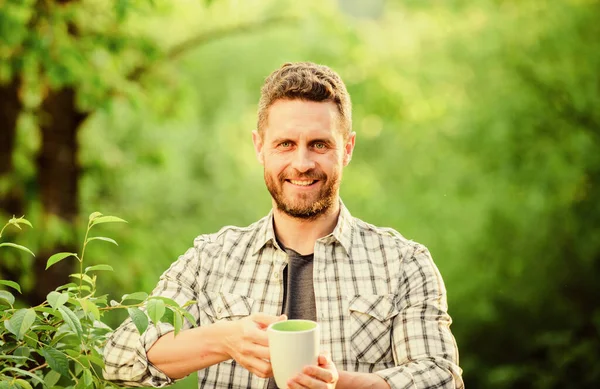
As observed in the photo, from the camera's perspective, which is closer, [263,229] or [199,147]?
[263,229]

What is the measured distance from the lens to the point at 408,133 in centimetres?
1223

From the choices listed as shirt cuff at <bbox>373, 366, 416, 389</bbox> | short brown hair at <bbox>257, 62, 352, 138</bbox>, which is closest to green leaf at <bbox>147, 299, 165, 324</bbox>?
shirt cuff at <bbox>373, 366, 416, 389</bbox>

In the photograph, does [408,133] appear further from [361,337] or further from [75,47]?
[361,337]

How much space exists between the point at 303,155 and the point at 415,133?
9.39m

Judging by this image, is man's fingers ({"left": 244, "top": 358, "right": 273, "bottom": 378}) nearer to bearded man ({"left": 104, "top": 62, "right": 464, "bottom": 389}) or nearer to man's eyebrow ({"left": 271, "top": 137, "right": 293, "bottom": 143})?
bearded man ({"left": 104, "top": 62, "right": 464, "bottom": 389})

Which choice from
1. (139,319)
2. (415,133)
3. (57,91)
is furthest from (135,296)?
(415,133)

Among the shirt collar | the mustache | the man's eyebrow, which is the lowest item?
the shirt collar

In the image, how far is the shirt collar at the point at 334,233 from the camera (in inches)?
96.7

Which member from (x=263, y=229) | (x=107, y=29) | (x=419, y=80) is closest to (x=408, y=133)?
(x=419, y=80)

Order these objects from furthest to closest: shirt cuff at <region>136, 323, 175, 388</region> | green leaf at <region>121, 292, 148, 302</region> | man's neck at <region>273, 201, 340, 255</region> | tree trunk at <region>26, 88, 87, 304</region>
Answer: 1. tree trunk at <region>26, 88, 87, 304</region>
2. man's neck at <region>273, 201, 340, 255</region>
3. shirt cuff at <region>136, 323, 175, 388</region>
4. green leaf at <region>121, 292, 148, 302</region>

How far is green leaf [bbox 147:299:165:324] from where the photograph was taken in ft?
5.61

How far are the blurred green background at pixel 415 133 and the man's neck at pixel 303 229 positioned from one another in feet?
8.15

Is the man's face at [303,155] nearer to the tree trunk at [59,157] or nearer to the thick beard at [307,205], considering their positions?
the thick beard at [307,205]

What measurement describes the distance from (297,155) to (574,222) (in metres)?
6.55
